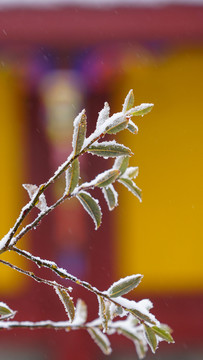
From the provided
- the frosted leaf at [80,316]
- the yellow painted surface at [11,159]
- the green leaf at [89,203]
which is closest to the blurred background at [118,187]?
the yellow painted surface at [11,159]

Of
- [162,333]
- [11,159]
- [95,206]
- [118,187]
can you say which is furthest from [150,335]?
[11,159]

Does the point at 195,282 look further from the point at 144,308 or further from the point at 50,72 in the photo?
the point at 144,308

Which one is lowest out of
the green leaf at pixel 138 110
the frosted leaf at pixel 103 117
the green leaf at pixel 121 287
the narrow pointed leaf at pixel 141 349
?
the narrow pointed leaf at pixel 141 349

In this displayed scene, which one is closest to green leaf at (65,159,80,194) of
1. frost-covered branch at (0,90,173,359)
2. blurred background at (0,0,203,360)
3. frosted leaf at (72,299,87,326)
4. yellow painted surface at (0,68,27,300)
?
frost-covered branch at (0,90,173,359)

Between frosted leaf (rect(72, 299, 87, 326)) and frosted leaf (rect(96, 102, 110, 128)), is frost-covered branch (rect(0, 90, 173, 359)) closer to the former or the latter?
frosted leaf (rect(96, 102, 110, 128))

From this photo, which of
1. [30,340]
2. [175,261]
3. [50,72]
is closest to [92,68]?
[50,72]

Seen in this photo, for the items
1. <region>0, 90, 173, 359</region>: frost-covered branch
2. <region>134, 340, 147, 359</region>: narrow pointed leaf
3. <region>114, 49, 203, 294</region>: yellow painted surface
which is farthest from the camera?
<region>114, 49, 203, 294</region>: yellow painted surface

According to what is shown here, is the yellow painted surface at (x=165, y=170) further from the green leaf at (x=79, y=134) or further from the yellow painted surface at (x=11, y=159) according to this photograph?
the green leaf at (x=79, y=134)
